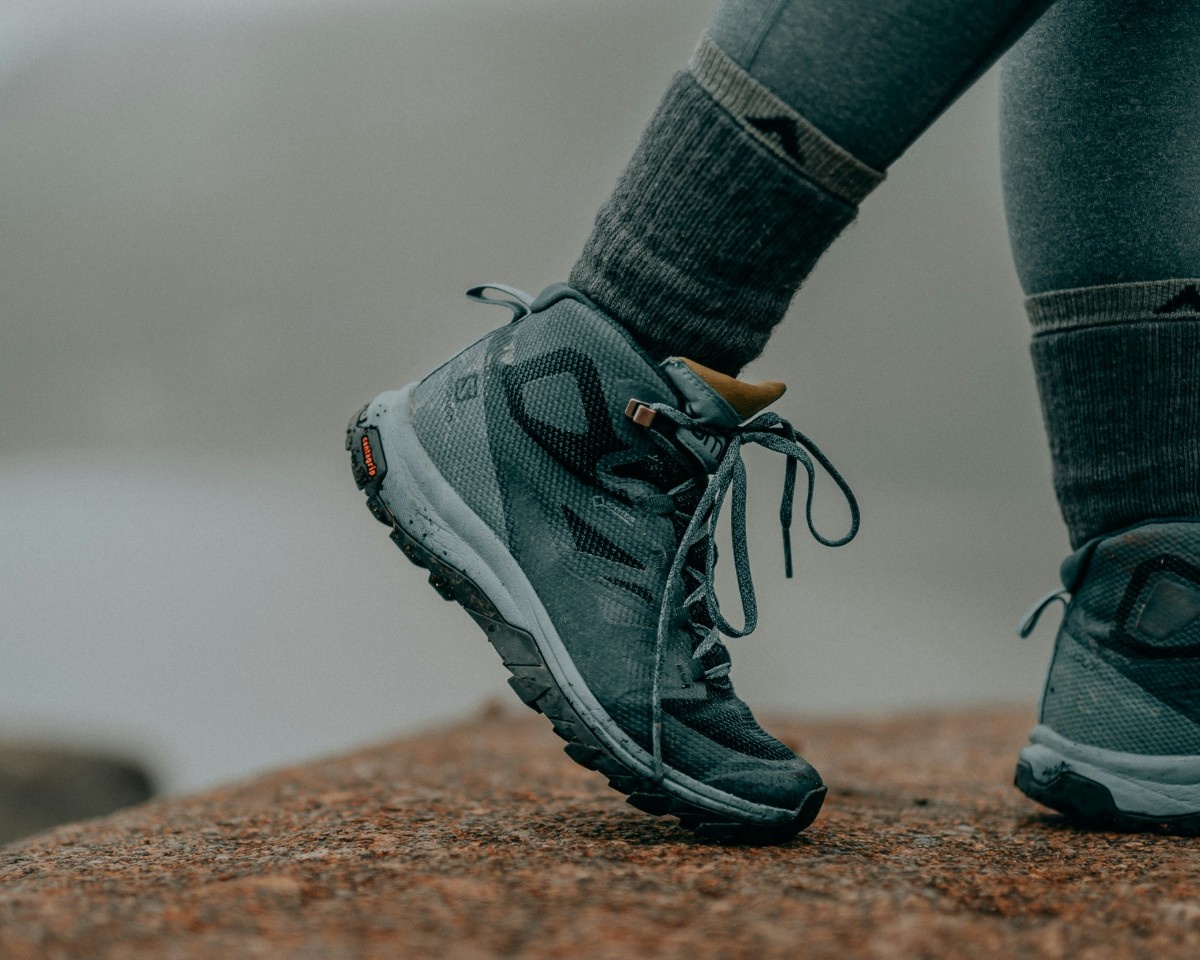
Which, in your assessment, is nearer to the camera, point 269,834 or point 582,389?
point 582,389

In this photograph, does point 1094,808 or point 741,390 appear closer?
point 741,390

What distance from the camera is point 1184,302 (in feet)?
3.89

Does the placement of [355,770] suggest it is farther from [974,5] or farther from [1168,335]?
[974,5]

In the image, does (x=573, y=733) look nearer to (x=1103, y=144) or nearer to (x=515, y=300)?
(x=515, y=300)

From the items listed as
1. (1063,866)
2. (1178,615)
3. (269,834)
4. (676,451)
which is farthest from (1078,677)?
(269,834)

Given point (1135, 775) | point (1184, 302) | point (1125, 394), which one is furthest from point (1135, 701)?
point (1184, 302)

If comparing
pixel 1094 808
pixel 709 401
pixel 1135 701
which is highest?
pixel 709 401

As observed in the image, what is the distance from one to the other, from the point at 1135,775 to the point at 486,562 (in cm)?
74

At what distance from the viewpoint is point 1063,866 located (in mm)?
1032

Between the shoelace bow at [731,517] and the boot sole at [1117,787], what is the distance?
0.40 metres

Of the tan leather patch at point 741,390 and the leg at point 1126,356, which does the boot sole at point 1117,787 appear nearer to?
the leg at point 1126,356

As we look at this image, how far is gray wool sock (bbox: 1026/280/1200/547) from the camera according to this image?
1.19m

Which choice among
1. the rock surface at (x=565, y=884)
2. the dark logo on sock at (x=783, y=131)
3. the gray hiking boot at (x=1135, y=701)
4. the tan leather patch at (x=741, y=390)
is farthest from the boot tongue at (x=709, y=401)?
the gray hiking boot at (x=1135, y=701)

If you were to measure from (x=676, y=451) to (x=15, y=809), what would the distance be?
3.47 m
